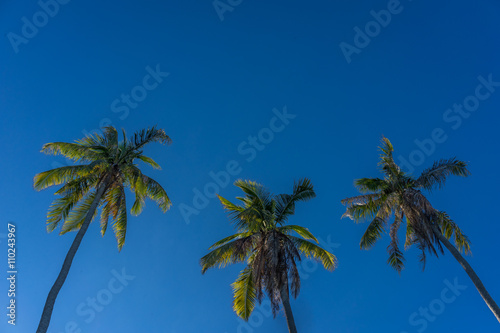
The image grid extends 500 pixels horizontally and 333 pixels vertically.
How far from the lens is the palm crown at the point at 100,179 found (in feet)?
50.1

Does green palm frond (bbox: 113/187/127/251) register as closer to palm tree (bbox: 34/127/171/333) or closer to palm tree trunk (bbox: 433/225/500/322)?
palm tree (bbox: 34/127/171/333)

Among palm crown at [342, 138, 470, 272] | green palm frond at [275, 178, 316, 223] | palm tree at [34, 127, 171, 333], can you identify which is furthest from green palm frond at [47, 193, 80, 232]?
palm crown at [342, 138, 470, 272]

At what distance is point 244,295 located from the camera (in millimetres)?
15602

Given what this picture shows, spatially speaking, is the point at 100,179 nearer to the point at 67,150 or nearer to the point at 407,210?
the point at 67,150

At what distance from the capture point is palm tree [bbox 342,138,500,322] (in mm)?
16281

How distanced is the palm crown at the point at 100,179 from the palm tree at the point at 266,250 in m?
5.33

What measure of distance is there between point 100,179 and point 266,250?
9383mm

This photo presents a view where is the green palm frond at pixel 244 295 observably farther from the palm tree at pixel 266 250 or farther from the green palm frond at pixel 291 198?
the green palm frond at pixel 291 198

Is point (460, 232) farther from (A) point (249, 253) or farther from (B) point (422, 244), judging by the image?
(A) point (249, 253)

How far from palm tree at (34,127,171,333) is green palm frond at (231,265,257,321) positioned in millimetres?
6468

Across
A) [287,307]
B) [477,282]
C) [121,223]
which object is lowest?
[477,282]

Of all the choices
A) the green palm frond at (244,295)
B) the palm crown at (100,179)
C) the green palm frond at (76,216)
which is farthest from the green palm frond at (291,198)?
the green palm frond at (76,216)

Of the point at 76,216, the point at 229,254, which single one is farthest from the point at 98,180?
the point at 229,254

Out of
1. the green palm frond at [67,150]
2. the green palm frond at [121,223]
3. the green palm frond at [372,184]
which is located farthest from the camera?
the green palm frond at [372,184]
